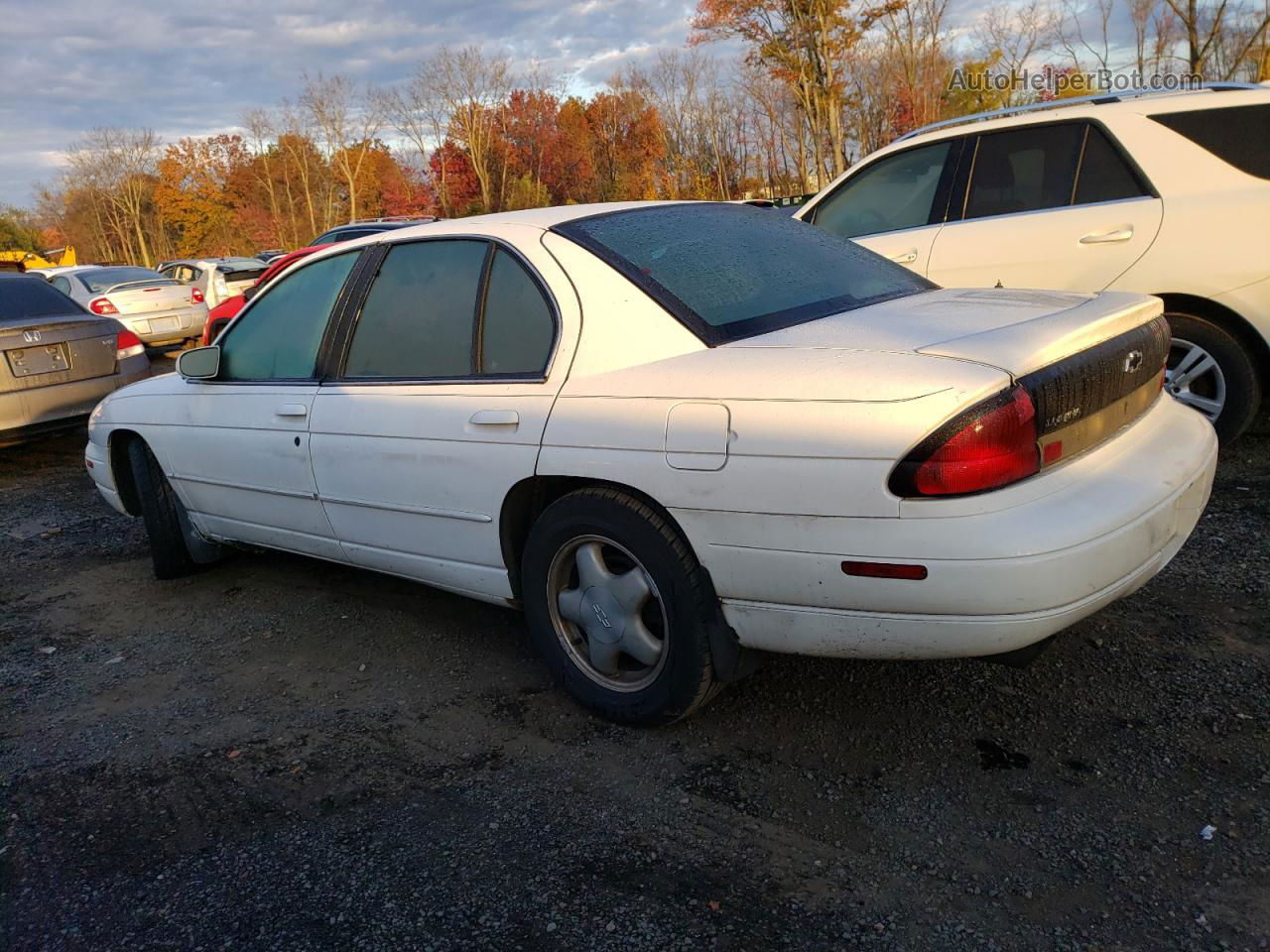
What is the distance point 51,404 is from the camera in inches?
299

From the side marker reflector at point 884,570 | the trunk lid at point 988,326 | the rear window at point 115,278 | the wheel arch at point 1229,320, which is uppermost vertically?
the rear window at point 115,278

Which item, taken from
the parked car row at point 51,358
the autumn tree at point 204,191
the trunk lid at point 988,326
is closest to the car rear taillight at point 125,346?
the parked car row at point 51,358

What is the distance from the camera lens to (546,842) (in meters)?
2.45

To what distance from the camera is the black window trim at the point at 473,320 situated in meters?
2.98

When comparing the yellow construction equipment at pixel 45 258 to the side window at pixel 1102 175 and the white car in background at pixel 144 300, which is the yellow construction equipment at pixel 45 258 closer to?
the white car in background at pixel 144 300

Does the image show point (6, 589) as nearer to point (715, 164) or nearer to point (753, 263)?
point (753, 263)

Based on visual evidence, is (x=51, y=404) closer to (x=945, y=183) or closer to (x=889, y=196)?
(x=889, y=196)

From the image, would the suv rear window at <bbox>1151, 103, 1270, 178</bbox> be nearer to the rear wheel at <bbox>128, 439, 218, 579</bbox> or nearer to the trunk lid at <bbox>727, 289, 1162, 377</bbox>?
the trunk lid at <bbox>727, 289, 1162, 377</bbox>

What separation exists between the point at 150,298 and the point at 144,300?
0.10 metres

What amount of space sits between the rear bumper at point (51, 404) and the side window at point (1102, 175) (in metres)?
7.16

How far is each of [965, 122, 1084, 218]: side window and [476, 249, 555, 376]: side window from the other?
3.41 m

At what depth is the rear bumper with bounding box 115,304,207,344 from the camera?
14.2m

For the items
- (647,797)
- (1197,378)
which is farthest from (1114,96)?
(647,797)

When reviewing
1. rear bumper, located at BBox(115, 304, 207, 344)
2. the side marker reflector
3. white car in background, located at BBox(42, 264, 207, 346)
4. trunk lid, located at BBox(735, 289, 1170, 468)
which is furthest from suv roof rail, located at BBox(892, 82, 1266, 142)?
rear bumper, located at BBox(115, 304, 207, 344)
